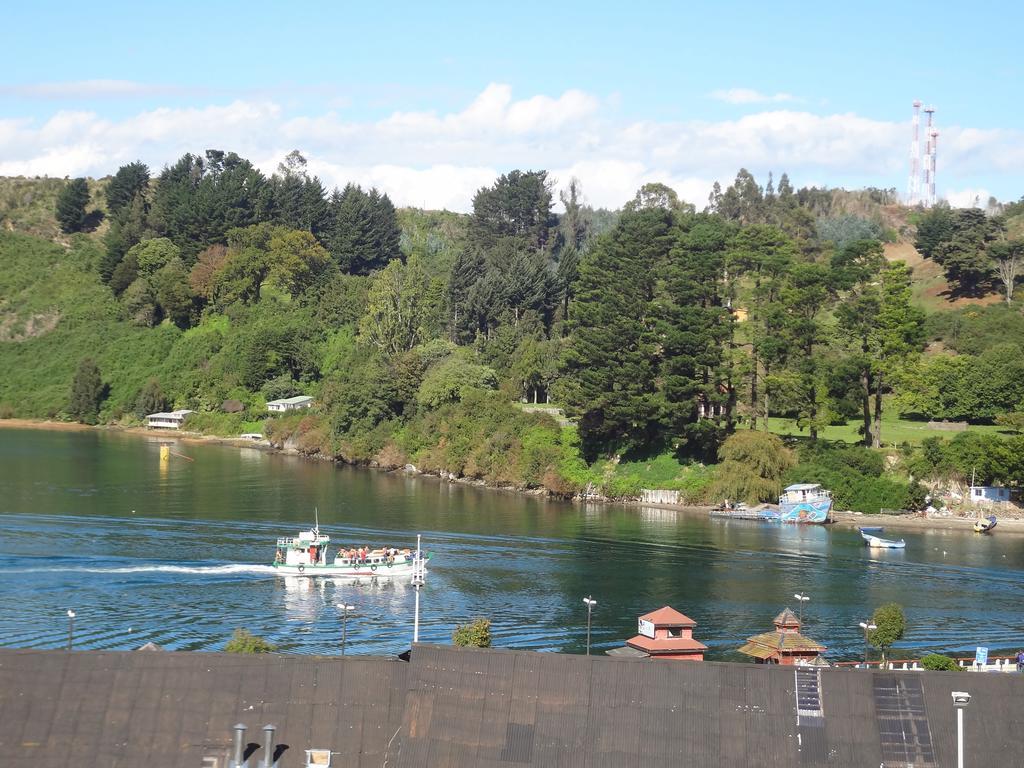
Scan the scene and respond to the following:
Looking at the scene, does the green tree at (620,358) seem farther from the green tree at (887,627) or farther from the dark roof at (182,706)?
the dark roof at (182,706)

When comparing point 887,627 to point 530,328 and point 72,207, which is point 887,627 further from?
point 72,207

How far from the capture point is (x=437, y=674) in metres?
25.5

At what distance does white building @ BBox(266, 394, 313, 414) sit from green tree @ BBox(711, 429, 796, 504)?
46.7 metres

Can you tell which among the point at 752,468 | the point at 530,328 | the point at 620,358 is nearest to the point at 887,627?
the point at 752,468

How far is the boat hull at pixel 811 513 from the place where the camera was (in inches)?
2997

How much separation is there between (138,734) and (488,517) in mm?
50468

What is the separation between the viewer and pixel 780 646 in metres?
39.7

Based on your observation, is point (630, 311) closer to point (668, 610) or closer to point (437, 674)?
point (668, 610)

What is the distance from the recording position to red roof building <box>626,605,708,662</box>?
3775 cm

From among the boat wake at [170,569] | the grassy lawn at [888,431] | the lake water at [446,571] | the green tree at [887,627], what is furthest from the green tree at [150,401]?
the green tree at [887,627]

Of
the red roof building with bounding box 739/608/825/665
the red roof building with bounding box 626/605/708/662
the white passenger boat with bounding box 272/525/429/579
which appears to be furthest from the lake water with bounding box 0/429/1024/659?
the red roof building with bounding box 626/605/708/662

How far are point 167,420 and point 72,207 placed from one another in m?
55.4

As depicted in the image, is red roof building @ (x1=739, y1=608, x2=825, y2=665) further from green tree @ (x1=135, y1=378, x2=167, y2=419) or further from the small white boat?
green tree @ (x1=135, y1=378, x2=167, y2=419)

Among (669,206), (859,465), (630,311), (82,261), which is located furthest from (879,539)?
(82,261)
